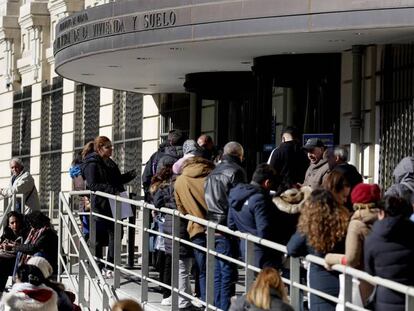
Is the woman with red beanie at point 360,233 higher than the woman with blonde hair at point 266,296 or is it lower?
higher

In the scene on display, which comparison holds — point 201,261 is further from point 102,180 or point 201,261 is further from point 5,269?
point 5,269

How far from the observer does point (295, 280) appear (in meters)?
11.1

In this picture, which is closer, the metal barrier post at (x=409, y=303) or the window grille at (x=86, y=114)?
the metal barrier post at (x=409, y=303)

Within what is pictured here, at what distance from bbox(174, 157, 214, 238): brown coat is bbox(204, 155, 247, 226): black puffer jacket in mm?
367

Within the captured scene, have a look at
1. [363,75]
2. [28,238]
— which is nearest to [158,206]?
[28,238]

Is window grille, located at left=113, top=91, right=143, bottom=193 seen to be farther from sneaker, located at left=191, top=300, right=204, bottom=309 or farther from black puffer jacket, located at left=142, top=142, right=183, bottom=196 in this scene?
sneaker, located at left=191, top=300, right=204, bottom=309

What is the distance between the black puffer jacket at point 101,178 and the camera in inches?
650

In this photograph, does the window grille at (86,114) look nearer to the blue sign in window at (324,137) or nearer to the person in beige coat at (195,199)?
the blue sign in window at (324,137)

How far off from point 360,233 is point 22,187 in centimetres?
1108

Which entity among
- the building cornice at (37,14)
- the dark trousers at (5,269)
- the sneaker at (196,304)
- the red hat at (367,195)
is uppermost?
the building cornice at (37,14)

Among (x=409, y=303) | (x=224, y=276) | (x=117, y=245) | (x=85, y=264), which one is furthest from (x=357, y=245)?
(x=85, y=264)

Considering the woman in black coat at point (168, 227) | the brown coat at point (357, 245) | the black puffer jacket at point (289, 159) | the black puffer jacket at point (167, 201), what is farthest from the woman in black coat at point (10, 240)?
the brown coat at point (357, 245)

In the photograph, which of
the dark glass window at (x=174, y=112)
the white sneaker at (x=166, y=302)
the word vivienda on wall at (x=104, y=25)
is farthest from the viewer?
the dark glass window at (x=174, y=112)

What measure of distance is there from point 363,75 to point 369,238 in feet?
27.9
